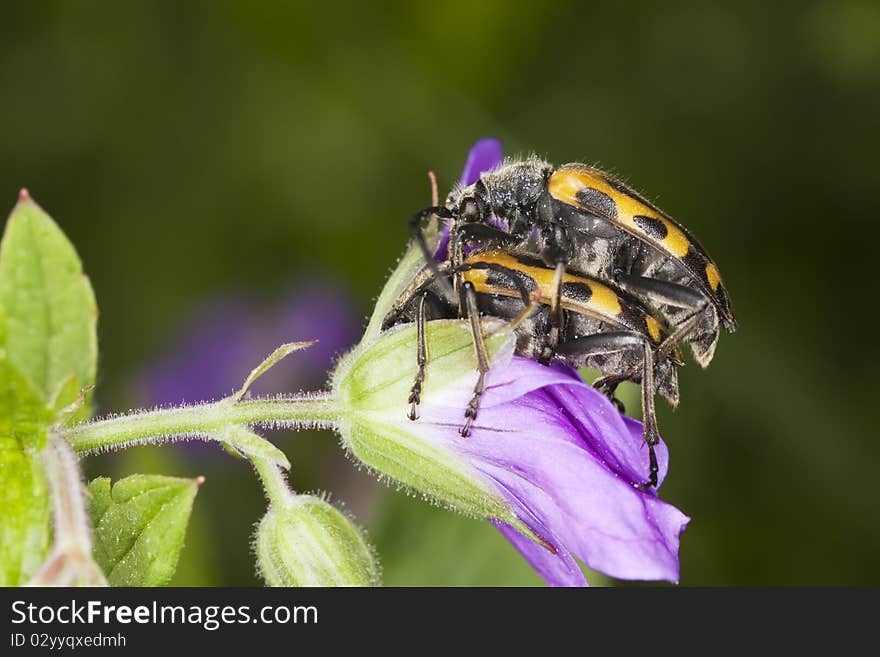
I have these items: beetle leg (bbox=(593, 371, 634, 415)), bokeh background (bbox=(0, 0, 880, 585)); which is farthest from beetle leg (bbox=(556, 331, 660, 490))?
bokeh background (bbox=(0, 0, 880, 585))

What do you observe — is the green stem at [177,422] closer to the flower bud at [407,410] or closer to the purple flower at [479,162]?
the flower bud at [407,410]

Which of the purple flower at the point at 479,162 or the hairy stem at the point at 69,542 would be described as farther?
the purple flower at the point at 479,162

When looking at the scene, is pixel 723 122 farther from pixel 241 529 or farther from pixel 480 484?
pixel 480 484

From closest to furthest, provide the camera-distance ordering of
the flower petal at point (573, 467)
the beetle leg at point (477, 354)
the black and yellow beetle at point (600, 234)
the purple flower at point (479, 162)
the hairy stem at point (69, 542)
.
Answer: the hairy stem at point (69, 542) → the flower petal at point (573, 467) → the beetle leg at point (477, 354) → the black and yellow beetle at point (600, 234) → the purple flower at point (479, 162)

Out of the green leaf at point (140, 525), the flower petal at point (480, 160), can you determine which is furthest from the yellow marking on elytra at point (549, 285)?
the green leaf at point (140, 525)

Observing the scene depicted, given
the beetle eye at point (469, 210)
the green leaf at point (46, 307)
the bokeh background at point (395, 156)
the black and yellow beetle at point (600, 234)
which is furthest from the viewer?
the bokeh background at point (395, 156)

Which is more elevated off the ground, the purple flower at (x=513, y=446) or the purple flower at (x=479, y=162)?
the purple flower at (x=479, y=162)

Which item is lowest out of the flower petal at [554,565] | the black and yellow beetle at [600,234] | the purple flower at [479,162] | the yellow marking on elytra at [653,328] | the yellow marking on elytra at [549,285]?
the flower petal at [554,565]
